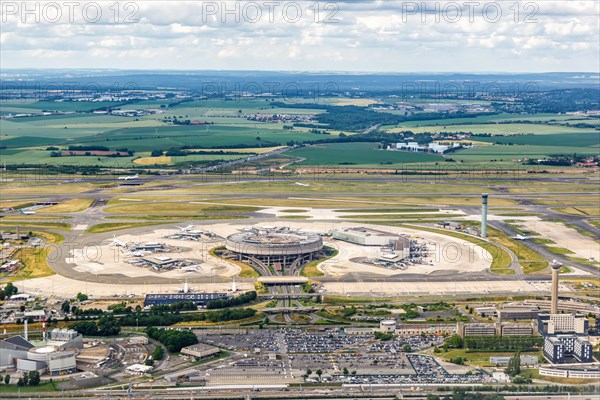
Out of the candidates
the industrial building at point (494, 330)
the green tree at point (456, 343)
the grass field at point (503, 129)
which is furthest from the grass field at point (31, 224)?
the grass field at point (503, 129)

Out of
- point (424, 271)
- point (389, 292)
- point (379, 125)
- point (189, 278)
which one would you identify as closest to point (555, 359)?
point (389, 292)

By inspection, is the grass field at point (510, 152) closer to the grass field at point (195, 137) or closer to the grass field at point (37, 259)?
the grass field at point (195, 137)

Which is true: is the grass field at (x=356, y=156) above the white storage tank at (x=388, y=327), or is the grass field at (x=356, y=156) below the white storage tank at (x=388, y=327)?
above

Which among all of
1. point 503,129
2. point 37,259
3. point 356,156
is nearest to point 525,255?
point 37,259

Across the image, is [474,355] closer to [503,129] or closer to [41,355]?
[41,355]

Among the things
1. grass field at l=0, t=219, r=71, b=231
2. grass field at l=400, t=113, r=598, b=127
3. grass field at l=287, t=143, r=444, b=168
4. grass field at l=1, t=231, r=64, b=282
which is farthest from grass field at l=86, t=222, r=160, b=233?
grass field at l=400, t=113, r=598, b=127

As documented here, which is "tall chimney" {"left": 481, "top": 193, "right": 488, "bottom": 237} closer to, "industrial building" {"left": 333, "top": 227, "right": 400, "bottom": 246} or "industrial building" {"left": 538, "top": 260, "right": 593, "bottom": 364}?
"industrial building" {"left": 333, "top": 227, "right": 400, "bottom": 246}
